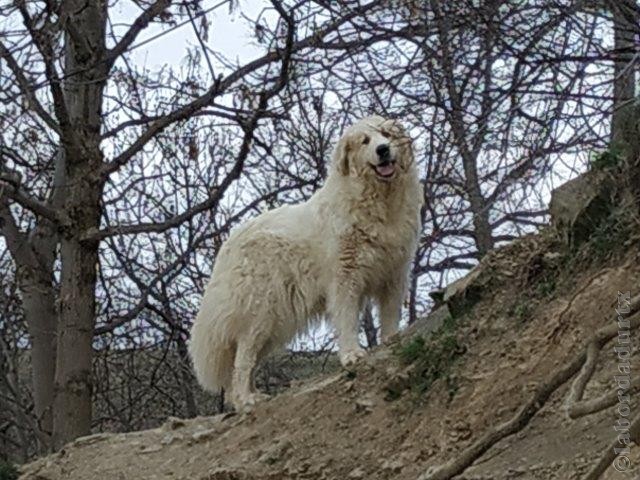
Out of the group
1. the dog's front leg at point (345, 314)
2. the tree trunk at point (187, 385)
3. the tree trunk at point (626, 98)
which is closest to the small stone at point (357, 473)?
the dog's front leg at point (345, 314)

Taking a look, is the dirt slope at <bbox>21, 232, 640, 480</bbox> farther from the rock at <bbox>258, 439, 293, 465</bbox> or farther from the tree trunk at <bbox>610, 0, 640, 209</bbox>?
the tree trunk at <bbox>610, 0, 640, 209</bbox>

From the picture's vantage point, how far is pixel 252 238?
9.44m

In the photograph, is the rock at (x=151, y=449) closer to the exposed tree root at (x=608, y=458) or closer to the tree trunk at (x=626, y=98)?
the tree trunk at (x=626, y=98)

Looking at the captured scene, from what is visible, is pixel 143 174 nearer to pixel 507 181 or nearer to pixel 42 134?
pixel 42 134

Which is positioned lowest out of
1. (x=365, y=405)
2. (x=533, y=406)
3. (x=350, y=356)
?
(x=533, y=406)

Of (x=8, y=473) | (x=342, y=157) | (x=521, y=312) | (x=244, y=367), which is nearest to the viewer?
(x=521, y=312)

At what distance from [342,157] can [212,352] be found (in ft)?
6.42

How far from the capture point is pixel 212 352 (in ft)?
31.3

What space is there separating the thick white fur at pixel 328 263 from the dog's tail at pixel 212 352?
1 cm

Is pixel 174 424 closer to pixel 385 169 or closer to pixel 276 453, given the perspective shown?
pixel 276 453

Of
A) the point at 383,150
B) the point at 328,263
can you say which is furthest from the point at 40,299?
the point at 383,150

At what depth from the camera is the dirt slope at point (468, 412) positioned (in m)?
5.78

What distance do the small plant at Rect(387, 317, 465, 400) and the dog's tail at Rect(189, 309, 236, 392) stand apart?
6.95ft

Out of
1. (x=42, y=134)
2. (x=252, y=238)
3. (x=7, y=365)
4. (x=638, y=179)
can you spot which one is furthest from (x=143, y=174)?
(x=638, y=179)
